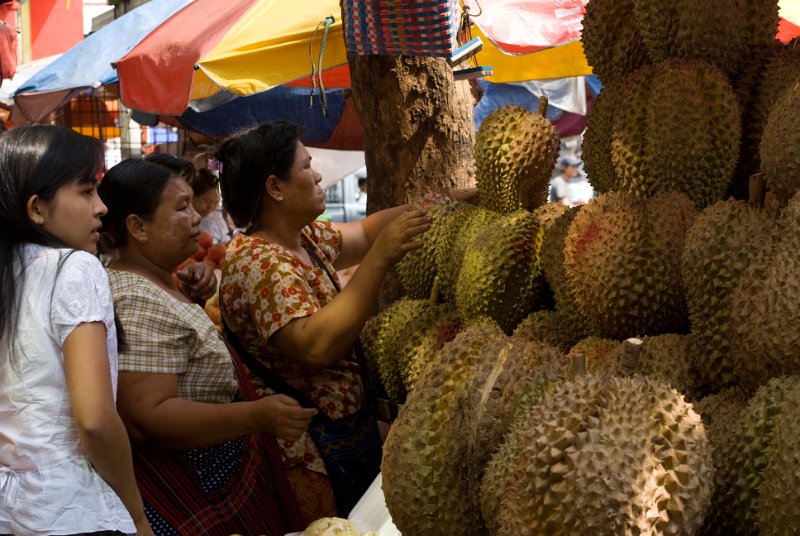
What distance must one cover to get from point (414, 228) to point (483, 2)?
293cm

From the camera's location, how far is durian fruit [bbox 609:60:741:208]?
180 centimetres

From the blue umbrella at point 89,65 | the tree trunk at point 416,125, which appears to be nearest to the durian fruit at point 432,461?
the tree trunk at point 416,125

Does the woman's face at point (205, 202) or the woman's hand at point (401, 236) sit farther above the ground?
the woman's hand at point (401, 236)

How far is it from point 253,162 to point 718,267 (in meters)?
1.53

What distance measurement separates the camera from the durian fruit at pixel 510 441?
1.46 meters

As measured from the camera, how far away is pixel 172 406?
85.9 inches

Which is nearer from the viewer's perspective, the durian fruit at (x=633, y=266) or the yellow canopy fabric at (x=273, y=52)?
the durian fruit at (x=633, y=266)

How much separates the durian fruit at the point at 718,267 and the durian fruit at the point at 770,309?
0.12 feet

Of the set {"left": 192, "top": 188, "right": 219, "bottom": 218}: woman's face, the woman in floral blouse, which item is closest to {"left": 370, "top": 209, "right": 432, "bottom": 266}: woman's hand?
the woman in floral blouse

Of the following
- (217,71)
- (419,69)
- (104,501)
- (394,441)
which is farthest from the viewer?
(217,71)

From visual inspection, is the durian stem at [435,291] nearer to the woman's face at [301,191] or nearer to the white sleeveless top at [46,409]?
the woman's face at [301,191]

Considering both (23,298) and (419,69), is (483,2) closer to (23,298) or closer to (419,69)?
(419,69)

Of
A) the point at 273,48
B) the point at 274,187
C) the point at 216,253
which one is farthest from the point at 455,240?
the point at 216,253

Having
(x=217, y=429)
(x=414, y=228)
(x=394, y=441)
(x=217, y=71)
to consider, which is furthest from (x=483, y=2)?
(x=394, y=441)
